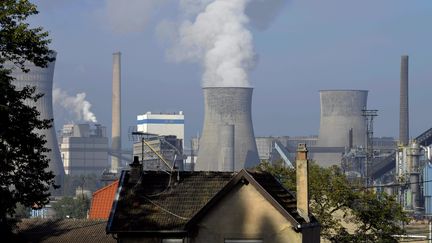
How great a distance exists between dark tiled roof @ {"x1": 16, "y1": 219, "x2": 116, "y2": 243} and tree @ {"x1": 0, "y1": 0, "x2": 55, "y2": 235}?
1665 cm

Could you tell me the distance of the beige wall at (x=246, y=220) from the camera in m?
29.9

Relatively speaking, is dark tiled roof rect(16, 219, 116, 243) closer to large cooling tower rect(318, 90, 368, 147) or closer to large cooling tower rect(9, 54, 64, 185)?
large cooling tower rect(9, 54, 64, 185)

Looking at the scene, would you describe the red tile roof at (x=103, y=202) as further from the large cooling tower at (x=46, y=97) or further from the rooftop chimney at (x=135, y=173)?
the large cooling tower at (x=46, y=97)

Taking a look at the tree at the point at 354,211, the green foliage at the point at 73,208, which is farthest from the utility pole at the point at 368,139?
the tree at the point at 354,211

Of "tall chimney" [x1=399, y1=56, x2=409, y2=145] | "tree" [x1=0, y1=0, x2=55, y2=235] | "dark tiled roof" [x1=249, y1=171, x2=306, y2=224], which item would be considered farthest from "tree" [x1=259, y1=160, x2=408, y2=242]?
"tall chimney" [x1=399, y1=56, x2=409, y2=145]

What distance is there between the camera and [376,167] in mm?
165125

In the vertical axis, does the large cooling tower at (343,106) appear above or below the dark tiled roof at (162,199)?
above

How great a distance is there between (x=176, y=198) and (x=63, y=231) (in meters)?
15.4

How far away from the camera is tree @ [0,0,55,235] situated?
24641 millimetres

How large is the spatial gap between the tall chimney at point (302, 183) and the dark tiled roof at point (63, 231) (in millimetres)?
14113

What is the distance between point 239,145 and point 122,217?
493ft

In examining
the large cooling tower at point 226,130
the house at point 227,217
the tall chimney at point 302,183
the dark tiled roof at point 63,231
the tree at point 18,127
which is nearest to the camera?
the tree at point 18,127

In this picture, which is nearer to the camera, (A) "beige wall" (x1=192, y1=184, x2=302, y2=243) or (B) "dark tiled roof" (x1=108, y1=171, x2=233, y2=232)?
(A) "beige wall" (x1=192, y1=184, x2=302, y2=243)

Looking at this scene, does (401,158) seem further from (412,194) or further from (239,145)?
(239,145)
